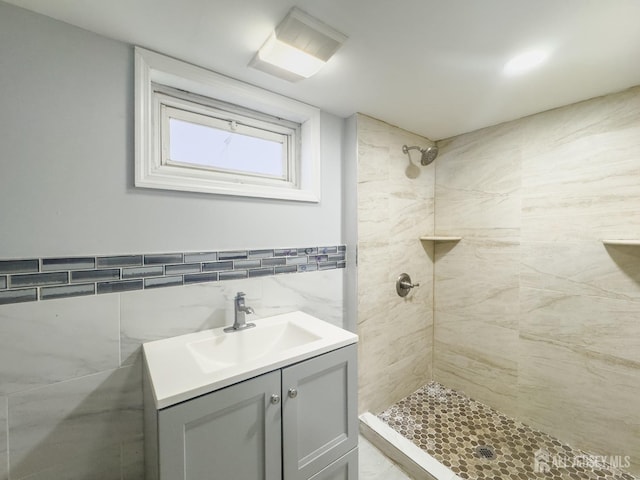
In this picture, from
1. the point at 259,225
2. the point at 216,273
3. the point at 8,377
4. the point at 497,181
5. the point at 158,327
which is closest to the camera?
the point at 8,377

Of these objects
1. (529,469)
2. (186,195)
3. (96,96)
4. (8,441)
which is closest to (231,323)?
(186,195)

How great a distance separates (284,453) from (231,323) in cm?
56

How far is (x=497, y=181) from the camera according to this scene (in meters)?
1.72

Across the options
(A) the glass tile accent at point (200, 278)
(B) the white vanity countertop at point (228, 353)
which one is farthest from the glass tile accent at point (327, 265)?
(A) the glass tile accent at point (200, 278)

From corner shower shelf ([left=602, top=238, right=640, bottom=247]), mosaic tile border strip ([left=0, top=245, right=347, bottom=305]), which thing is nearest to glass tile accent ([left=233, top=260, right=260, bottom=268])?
mosaic tile border strip ([left=0, top=245, right=347, bottom=305])

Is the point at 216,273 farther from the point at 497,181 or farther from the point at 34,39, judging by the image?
the point at 497,181

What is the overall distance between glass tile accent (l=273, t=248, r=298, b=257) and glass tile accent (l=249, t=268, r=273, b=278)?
0.09 metres

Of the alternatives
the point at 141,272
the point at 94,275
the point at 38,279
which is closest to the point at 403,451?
the point at 141,272

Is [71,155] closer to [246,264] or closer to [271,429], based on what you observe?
[246,264]

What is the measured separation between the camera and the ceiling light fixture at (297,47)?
881 millimetres

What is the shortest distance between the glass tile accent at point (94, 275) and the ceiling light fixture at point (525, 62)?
181 cm

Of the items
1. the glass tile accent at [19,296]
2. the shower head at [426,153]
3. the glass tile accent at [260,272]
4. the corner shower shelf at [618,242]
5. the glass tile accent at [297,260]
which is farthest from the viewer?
the shower head at [426,153]

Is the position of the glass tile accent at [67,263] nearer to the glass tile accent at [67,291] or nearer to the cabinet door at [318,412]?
the glass tile accent at [67,291]

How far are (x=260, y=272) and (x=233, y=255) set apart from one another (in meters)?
0.16
